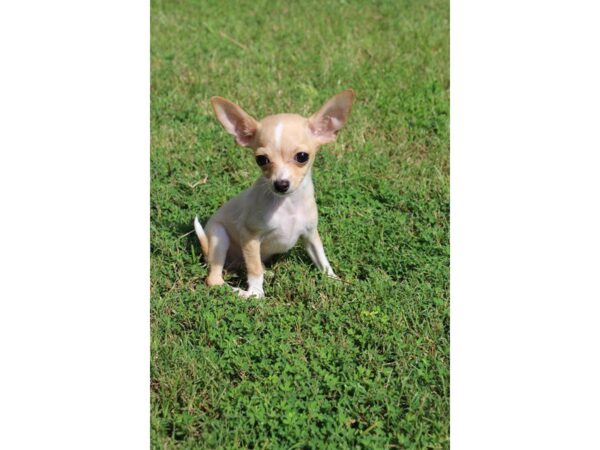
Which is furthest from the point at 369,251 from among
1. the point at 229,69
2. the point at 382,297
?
the point at 229,69

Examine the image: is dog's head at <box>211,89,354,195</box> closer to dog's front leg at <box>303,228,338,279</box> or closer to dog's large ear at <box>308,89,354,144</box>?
dog's large ear at <box>308,89,354,144</box>

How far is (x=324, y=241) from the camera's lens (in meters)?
3.94

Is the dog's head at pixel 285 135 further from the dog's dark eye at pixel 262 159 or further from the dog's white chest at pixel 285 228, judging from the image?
the dog's white chest at pixel 285 228

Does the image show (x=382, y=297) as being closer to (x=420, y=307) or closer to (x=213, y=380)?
(x=420, y=307)

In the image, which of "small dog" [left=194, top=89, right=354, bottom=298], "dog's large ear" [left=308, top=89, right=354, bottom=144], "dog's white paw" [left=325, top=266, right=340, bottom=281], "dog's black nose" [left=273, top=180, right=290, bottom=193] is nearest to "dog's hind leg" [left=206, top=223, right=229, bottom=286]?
"small dog" [left=194, top=89, right=354, bottom=298]

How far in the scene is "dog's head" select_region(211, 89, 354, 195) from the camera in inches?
121

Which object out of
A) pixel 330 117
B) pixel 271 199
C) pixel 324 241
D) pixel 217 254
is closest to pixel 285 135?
pixel 330 117

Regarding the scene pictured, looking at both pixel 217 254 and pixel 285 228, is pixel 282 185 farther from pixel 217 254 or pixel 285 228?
pixel 217 254

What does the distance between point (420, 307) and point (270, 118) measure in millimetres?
1245

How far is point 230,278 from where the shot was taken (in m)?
3.74

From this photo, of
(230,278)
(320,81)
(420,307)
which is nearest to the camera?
(420,307)

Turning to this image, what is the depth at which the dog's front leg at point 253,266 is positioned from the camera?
3.47 metres

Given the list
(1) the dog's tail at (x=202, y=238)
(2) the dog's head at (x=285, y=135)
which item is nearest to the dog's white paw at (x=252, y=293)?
(1) the dog's tail at (x=202, y=238)

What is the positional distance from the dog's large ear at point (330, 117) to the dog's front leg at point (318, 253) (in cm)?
64
